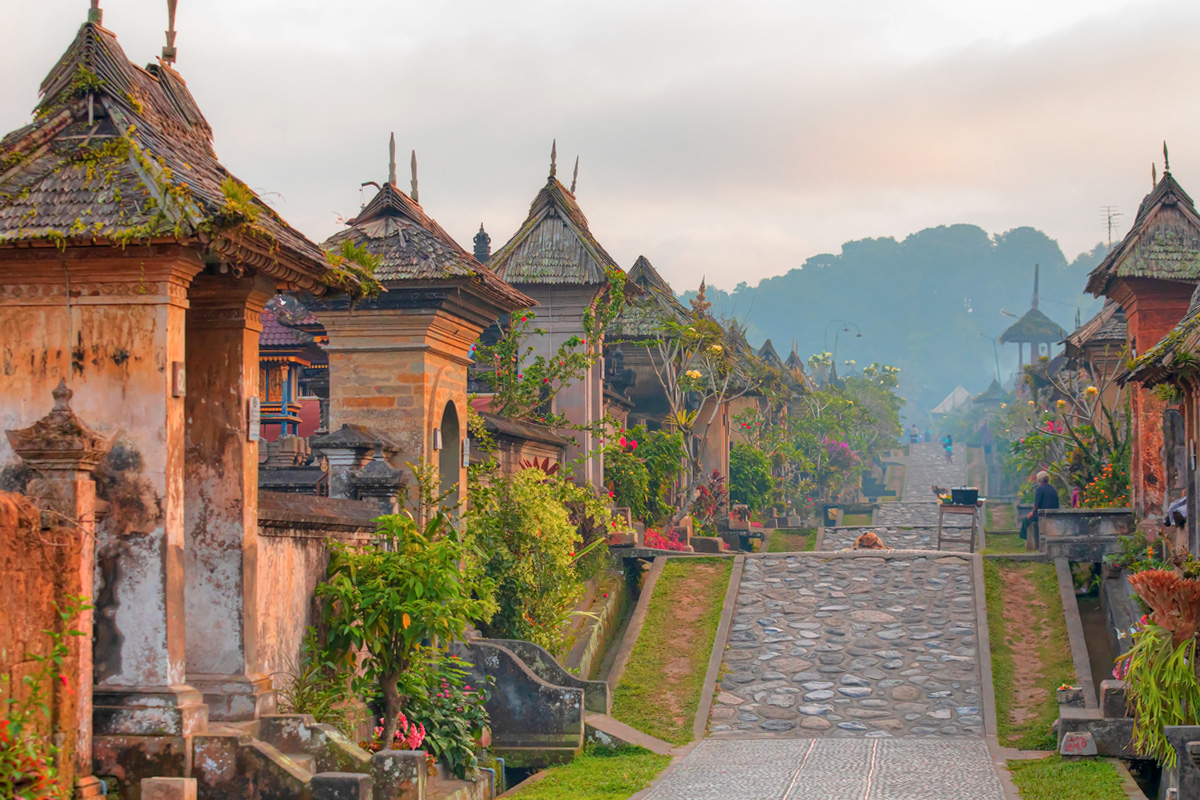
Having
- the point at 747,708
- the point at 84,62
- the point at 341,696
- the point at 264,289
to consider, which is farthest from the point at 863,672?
the point at 84,62

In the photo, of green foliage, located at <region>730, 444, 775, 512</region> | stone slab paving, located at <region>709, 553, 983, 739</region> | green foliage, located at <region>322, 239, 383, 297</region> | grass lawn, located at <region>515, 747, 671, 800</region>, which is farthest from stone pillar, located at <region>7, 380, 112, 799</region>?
green foliage, located at <region>730, 444, 775, 512</region>

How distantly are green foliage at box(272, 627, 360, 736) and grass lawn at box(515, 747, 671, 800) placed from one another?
2.02 meters

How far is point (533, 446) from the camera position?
1803 centimetres

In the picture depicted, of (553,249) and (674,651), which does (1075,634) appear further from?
(553,249)

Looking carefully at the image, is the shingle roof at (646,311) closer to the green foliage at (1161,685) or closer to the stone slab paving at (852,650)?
the stone slab paving at (852,650)

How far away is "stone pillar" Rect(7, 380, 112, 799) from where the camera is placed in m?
7.42

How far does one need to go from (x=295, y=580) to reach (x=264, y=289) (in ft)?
7.45

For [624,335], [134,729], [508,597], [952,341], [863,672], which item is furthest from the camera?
Result: [952,341]

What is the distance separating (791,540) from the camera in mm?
31875

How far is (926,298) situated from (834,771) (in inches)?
6158

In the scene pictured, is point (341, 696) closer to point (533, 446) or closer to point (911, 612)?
point (533, 446)

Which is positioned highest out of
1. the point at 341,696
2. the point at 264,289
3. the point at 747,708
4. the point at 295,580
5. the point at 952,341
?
the point at 952,341

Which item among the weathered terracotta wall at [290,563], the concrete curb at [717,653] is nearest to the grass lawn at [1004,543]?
the concrete curb at [717,653]

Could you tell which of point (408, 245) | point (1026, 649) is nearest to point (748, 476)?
point (1026, 649)
